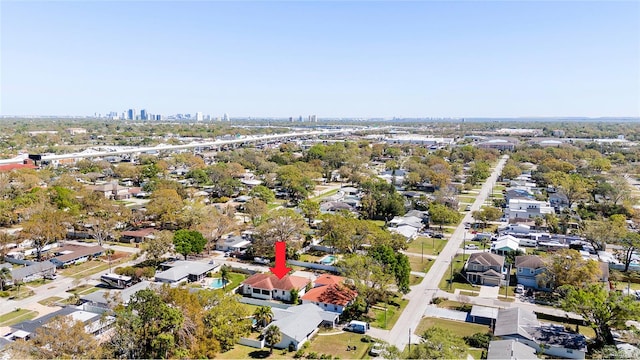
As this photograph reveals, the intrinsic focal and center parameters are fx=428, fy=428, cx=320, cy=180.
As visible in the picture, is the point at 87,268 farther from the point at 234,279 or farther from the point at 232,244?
the point at 234,279

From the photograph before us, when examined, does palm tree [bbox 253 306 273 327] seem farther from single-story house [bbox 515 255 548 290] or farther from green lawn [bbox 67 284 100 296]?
single-story house [bbox 515 255 548 290]

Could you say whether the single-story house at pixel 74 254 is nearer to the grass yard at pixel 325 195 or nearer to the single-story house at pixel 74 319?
the single-story house at pixel 74 319

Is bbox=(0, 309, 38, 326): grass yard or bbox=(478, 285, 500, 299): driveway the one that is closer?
bbox=(0, 309, 38, 326): grass yard

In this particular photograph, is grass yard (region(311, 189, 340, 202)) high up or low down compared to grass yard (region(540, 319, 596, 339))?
Answer: up

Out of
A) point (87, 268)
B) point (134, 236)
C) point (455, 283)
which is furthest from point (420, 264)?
point (87, 268)

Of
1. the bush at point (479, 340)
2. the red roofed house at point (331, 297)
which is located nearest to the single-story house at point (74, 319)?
the red roofed house at point (331, 297)

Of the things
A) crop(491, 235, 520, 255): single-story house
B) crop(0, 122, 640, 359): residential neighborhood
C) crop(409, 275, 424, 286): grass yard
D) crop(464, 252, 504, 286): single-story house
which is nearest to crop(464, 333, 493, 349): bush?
crop(0, 122, 640, 359): residential neighborhood

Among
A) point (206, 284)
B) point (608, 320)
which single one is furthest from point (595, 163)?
point (206, 284)
